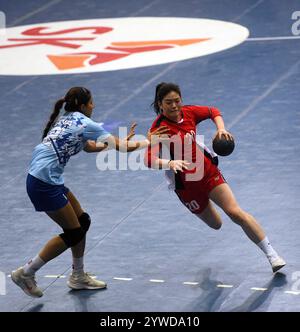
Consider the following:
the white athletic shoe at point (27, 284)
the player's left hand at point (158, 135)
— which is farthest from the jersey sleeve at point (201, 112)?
the white athletic shoe at point (27, 284)

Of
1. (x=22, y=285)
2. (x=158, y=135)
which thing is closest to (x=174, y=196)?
(x=158, y=135)

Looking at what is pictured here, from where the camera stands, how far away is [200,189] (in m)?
10.1

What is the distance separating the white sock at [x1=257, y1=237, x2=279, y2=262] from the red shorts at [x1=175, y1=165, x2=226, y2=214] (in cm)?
73

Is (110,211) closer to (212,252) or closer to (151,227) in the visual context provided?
(151,227)

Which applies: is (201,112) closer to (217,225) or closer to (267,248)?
(217,225)

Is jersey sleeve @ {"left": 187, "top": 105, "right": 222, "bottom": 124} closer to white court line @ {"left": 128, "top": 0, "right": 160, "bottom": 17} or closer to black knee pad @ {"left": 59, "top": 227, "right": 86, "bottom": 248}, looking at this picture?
black knee pad @ {"left": 59, "top": 227, "right": 86, "bottom": 248}

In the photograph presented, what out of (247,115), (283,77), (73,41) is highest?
(73,41)

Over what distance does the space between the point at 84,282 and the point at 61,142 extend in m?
1.45

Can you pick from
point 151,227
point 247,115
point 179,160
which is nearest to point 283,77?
point 247,115

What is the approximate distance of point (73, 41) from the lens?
65.3ft

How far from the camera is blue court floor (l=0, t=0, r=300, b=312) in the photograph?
9.88 meters

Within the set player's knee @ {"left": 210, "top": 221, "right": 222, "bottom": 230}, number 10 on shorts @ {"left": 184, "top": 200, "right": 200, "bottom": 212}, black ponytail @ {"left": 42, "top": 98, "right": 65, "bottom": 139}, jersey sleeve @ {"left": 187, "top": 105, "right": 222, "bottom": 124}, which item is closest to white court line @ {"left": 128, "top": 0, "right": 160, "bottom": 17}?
jersey sleeve @ {"left": 187, "top": 105, "right": 222, "bottom": 124}
